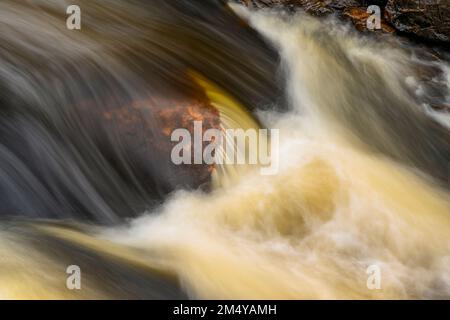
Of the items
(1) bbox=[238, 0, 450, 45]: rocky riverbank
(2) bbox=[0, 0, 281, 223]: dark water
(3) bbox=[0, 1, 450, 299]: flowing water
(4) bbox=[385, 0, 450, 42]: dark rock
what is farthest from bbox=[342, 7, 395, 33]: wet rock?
(2) bbox=[0, 0, 281, 223]: dark water

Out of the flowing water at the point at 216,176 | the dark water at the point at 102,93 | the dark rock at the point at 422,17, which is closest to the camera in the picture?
the flowing water at the point at 216,176

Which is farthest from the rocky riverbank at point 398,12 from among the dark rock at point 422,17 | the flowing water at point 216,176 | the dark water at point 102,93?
the dark water at point 102,93

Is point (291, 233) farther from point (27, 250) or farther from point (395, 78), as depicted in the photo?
point (395, 78)

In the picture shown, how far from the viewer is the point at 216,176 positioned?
217 inches

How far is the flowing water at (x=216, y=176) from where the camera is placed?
4.86m

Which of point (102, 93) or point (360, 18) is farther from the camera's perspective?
point (360, 18)

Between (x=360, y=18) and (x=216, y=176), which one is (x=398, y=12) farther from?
(x=216, y=176)

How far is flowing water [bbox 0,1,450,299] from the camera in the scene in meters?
4.86

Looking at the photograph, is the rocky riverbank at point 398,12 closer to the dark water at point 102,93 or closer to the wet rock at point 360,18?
the wet rock at point 360,18

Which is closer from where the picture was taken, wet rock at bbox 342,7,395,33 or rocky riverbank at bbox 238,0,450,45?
rocky riverbank at bbox 238,0,450,45

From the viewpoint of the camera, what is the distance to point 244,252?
511 cm

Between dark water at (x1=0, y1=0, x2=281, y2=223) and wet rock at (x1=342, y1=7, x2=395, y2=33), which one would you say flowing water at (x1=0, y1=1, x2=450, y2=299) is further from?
wet rock at (x1=342, y1=7, x2=395, y2=33)

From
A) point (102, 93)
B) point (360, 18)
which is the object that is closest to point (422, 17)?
point (360, 18)
